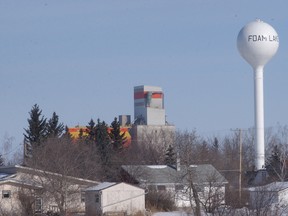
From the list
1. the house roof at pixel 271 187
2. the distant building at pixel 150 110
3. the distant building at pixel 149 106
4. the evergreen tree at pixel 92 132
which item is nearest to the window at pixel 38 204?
the house roof at pixel 271 187

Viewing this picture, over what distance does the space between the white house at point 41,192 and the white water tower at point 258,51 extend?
115ft

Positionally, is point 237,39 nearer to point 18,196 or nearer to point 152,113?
point 18,196

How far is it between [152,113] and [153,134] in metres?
15.2

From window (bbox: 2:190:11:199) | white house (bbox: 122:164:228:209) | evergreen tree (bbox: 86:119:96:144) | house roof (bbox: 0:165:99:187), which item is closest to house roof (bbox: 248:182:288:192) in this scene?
white house (bbox: 122:164:228:209)

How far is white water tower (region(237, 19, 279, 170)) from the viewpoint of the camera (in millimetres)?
90787

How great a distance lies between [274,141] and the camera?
4771 inches

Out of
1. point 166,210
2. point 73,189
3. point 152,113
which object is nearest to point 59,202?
point 73,189

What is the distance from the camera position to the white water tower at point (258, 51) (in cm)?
9079

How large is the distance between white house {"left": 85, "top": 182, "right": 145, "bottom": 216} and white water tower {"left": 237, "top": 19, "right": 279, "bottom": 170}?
33.8m

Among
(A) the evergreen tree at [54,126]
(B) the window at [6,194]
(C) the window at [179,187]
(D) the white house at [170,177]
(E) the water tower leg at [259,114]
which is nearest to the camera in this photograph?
(B) the window at [6,194]

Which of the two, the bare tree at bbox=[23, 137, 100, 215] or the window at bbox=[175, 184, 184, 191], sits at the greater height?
the bare tree at bbox=[23, 137, 100, 215]

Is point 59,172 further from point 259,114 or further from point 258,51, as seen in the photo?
point 259,114

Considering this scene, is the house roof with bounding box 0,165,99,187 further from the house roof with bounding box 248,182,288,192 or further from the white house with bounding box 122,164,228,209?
the house roof with bounding box 248,182,288,192

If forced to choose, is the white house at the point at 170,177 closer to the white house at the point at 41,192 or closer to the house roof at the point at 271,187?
the house roof at the point at 271,187
